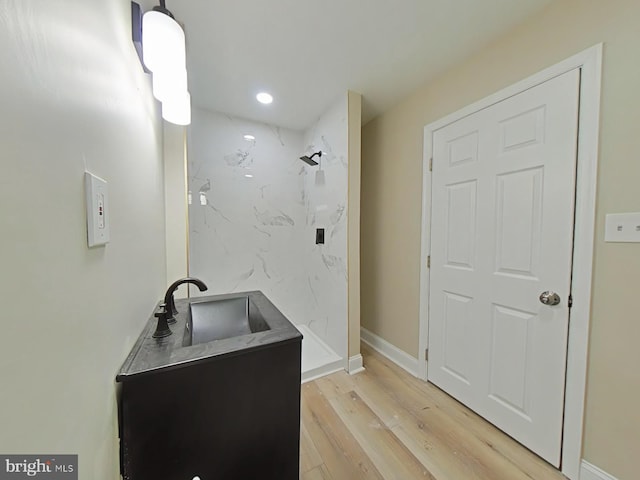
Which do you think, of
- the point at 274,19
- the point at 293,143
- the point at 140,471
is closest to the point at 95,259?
the point at 140,471

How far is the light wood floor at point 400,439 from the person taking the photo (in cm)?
125

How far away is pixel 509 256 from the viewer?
144 centimetres

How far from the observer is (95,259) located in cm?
53

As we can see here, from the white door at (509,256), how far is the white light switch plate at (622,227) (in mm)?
126

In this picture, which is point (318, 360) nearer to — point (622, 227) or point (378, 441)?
point (378, 441)

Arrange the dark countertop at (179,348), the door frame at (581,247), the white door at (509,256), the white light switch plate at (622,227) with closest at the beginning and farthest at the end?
the dark countertop at (179,348), the white light switch plate at (622,227), the door frame at (581,247), the white door at (509,256)

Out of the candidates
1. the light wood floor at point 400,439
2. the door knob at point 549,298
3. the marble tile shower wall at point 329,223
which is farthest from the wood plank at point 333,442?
the door knob at point 549,298

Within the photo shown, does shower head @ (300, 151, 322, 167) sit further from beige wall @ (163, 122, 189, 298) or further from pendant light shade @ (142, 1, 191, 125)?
pendant light shade @ (142, 1, 191, 125)

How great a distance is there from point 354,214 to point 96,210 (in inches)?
69.7

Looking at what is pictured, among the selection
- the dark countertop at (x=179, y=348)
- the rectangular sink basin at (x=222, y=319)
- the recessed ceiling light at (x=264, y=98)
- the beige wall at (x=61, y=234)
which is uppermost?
the recessed ceiling light at (x=264, y=98)

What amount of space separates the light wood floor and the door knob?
0.86 metres

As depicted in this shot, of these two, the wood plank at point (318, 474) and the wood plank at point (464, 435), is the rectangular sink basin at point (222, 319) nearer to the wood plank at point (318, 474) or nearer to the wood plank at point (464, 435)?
the wood plank at point (318, 474)

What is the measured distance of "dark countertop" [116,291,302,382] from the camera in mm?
676

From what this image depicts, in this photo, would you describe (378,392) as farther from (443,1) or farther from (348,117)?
(443,1)
